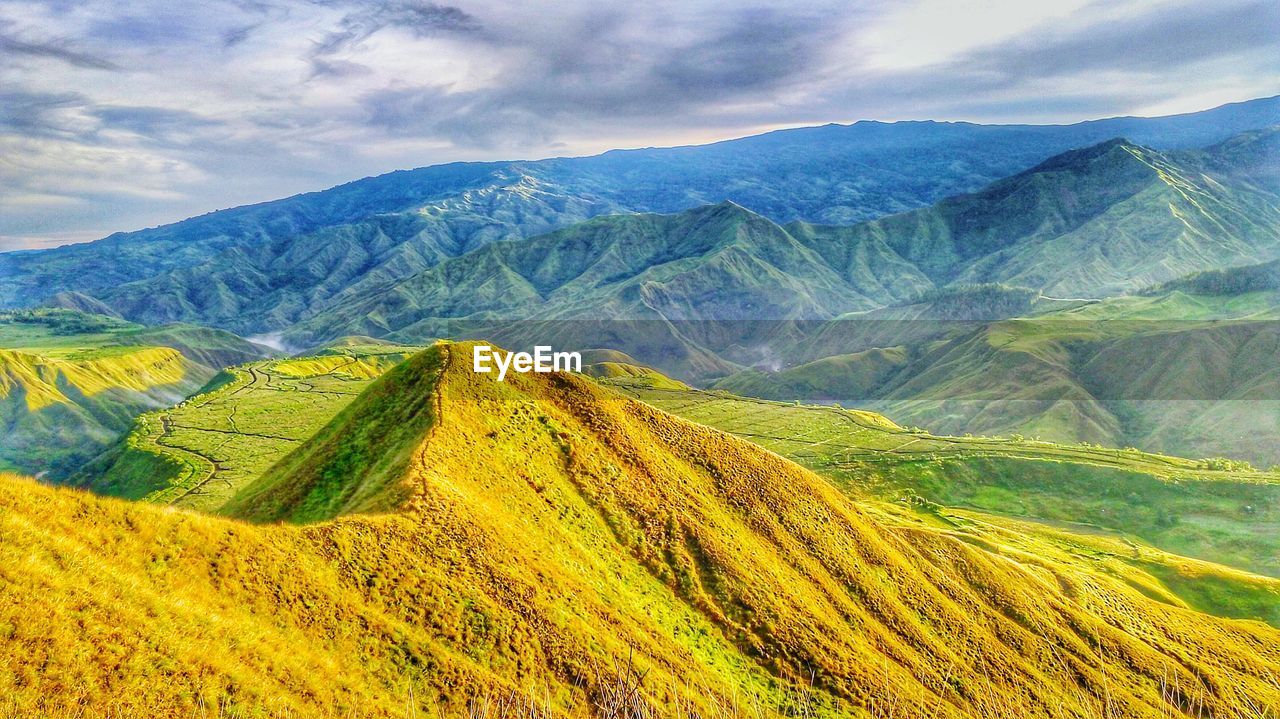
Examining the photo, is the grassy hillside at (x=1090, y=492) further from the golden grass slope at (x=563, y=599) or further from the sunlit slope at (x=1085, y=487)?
the golden grass slope at (x=563, y=599)

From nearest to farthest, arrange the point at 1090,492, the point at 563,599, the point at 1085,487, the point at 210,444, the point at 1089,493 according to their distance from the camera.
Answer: the point at 563,599 → the point at 210,444 → the point at 1089,493 → the point at 1090,492 → the point at 1085,487

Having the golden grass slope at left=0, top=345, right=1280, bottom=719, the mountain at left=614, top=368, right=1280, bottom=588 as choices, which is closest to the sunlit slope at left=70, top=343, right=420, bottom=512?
the golden grass slope at left=0, top=345, right=1280, bottom=719

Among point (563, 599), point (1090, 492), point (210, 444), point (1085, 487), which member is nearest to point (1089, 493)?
point (1090, 492)

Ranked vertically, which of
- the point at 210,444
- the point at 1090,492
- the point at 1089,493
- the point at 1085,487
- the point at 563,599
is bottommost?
the point at 1089,493

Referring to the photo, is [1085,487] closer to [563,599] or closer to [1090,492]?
[1090,492]

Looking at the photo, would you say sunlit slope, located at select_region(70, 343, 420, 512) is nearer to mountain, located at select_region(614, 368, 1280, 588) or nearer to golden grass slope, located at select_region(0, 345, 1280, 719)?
golden grass slope, located at select_region(0, 345, 1280, 719)

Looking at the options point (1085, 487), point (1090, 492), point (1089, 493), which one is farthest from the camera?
point (1085, 487)

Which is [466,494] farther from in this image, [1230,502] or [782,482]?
[1230,502]

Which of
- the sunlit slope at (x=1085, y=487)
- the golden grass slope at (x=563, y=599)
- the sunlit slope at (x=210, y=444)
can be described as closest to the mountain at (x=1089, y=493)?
the sunlit slope at (x=1085, y=487)
